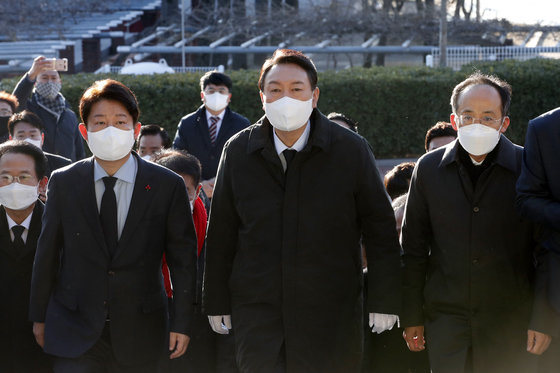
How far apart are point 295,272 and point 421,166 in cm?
94

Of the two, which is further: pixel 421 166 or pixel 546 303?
pixel 421 166

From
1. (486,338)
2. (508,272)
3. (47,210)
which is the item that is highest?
(47,210)

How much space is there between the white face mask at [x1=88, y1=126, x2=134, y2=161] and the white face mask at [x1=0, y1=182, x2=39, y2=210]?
0.66m

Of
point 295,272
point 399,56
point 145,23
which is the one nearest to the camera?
point 295,272

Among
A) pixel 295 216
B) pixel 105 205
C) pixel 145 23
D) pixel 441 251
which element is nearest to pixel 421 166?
pixel 441 251

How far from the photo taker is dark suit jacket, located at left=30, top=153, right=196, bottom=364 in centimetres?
421

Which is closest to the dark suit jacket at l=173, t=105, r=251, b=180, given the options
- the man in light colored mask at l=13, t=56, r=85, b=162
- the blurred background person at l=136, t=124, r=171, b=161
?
the blurred background person at l=136, t=124, r=171, b=161

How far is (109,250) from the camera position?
13.9 feet

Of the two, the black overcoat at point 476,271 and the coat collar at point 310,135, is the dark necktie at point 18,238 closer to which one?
the coat collar at point 310,135

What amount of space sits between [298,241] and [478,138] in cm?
106

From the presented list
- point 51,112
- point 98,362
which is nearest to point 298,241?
point 98,362

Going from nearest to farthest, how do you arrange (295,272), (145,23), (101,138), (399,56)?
1. (295,272)
2. (101,138)
3. (399,56)
4. (145,23)

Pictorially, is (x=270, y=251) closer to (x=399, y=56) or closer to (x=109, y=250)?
(x=109, y=250)

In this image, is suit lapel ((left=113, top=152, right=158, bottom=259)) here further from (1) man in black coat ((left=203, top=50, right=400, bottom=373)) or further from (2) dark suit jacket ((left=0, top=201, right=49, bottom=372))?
(2) dark suit jacket ((left=0, top=201, right=49, bottom=372))
